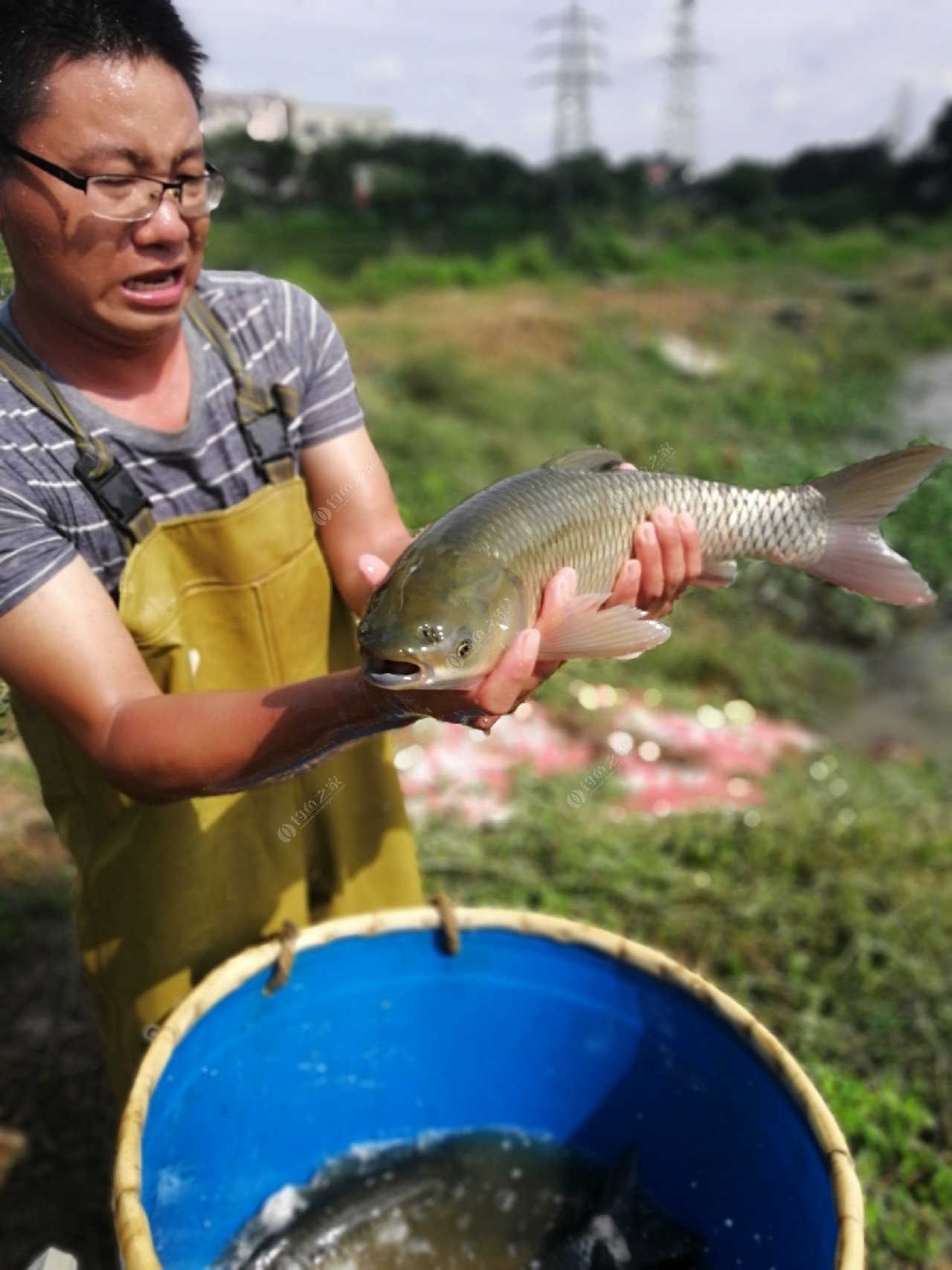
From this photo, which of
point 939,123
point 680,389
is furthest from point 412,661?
point 939,123

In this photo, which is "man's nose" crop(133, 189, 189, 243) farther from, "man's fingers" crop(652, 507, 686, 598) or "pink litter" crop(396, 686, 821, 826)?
"pink litter" crop(396, 686, 821, 826)

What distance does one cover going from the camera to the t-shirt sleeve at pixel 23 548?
163 cm

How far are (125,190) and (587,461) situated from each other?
901 millimetres

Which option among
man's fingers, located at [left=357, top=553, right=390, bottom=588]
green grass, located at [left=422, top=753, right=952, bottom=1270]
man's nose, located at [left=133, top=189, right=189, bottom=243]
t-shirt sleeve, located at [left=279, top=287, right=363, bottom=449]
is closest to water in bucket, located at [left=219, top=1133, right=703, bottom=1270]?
green grass, located at [left=422, top=753, right=952, bottom=1270]

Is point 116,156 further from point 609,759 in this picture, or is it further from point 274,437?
point 609,759

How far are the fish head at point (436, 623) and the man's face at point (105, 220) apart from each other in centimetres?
66

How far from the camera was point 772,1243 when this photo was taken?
191cm

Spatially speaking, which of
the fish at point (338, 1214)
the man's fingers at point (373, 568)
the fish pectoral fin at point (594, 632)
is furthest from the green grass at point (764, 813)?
the fish at point (338, 1214)

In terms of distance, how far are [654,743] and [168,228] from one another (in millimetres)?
3845

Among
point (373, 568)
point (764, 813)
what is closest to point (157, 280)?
point (373, 568)

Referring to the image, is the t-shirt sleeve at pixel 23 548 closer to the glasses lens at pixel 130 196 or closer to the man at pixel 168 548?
the man at pixel 168 548

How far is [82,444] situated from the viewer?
1809 millimetres

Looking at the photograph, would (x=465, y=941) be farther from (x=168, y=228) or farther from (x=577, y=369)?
(x=577, y=369)

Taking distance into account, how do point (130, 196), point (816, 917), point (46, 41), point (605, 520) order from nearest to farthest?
point (46, 41) < point (130, 196) < point (605, 520) < point (816, 917)
